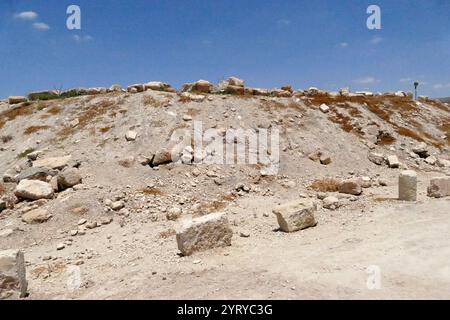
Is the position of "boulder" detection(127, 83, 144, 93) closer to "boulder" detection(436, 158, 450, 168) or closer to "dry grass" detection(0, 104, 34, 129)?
"dry grass" detection(0, 104, 34, 129)

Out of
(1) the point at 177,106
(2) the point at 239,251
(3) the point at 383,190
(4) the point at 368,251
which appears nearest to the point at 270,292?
(2) the point at 239,251

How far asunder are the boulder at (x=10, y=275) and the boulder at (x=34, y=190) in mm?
7720

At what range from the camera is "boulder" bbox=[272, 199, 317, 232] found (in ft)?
40.6

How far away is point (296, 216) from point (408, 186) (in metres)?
5.80

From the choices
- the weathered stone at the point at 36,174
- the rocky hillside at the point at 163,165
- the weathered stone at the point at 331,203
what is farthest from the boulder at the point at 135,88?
the weathered stone at the point at 331,203

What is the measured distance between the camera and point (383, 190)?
1820cm

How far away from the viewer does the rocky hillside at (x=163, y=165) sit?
13.3 meters

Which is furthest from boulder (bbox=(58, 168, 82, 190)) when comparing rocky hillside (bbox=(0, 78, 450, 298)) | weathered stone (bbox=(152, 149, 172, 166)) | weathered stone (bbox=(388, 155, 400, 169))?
weathered stone (bbox=(388, 155, 400, 169))

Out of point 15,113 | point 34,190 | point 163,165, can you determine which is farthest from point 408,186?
point 15,113

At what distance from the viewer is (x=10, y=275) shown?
8695 mm

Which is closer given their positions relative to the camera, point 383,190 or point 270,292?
point 270,292

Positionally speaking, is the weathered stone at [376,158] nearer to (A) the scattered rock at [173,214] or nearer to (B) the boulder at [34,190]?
(A) the scattered rock at [173,214]
